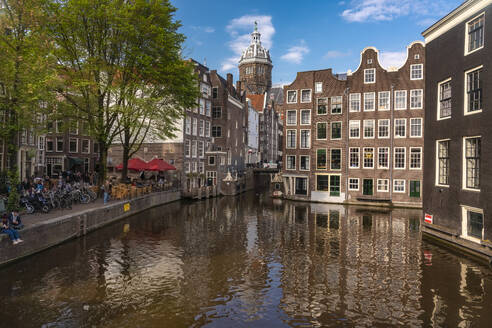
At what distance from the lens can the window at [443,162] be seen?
68.8 ft

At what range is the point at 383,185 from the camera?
4047cm

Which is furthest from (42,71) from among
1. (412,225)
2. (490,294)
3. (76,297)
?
(412,225)

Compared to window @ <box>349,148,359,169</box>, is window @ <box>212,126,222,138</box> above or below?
above

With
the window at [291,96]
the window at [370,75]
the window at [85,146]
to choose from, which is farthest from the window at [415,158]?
the window at [85,146]

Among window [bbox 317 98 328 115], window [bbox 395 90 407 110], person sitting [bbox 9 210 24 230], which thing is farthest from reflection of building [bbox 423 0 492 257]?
person sitting [bbox 9 210 24 230]

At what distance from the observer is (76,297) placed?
1191cm

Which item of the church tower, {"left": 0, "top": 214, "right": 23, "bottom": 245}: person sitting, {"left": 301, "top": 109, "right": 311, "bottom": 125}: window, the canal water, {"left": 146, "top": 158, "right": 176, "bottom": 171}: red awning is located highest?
the church tower

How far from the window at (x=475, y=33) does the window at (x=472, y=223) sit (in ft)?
29.8

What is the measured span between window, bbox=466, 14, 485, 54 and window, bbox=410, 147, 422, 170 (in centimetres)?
2216

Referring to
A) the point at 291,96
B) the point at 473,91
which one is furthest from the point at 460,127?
the point at 291,96

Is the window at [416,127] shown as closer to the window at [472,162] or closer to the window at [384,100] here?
the window at [384,100]

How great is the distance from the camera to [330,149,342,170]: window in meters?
42.5

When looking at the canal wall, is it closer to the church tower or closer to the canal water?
the canal water

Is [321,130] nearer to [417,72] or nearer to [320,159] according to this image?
[320,159]
